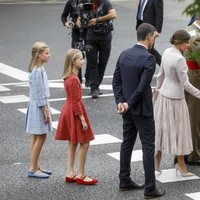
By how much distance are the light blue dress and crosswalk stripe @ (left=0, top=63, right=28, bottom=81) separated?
22.6ft

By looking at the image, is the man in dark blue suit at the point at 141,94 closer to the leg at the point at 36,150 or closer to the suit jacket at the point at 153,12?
the leg at the point at 36,150

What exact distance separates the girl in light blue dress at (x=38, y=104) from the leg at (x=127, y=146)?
3.42 ft

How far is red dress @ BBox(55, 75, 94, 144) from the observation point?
9.62 m

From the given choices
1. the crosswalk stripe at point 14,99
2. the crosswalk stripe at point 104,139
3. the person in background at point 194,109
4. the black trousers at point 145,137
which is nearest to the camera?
the black trousers at point 145,137

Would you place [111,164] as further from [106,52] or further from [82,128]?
[106,52]

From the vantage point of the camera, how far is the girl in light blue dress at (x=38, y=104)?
980cm

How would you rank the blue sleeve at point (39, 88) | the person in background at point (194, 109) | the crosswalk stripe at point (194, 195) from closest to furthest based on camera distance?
the crosswalk stripe at point (194, 195), the blue sleeve at point (39, 88), the person in background at point (194, 109)

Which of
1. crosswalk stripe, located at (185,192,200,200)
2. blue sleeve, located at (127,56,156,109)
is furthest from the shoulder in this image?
crosswalk stripe, located at (185,192,200,200)

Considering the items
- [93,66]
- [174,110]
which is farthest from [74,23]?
[174,110]

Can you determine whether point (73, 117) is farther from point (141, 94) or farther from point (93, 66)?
point (93, 66)

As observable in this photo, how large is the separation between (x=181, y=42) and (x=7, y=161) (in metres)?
2.77

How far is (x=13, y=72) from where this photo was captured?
17.6 metres

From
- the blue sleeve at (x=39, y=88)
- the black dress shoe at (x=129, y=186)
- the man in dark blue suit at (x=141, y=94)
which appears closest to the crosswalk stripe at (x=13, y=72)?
the blue sleeve at (x=39, y=88)

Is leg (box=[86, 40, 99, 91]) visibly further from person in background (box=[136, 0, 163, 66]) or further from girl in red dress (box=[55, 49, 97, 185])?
girl in red dress (box=[55, 49, 97, 185])
